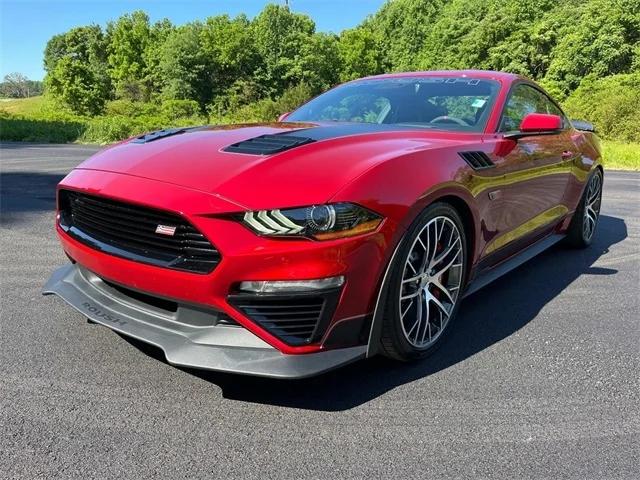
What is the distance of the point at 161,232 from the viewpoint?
2146 millimetres

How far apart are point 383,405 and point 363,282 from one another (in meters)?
0.56

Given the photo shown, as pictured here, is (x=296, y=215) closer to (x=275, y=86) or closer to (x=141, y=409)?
(x=141, y=409)

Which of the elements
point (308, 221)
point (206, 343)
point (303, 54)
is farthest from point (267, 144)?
point (303, 54)

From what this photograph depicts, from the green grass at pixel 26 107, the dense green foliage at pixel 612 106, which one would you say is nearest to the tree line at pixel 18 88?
the green grass at pixel 26 107

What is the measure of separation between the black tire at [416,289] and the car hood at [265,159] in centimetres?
35

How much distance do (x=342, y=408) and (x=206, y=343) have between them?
25.2 inches

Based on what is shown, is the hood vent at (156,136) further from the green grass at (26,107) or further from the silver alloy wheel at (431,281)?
the green grass at (26,107)

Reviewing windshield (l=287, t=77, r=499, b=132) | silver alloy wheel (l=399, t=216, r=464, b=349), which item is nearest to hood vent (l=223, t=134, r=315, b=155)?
silver alloy wheel (l=399, t=216, r=464, b=349)

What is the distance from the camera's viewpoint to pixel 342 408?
2.23 meters

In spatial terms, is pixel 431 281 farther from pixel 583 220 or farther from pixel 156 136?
pixel 583 220

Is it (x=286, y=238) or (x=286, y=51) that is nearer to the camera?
(x=286, y=238)

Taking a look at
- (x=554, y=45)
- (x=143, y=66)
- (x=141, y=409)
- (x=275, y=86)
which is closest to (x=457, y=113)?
(x=141, y=409)

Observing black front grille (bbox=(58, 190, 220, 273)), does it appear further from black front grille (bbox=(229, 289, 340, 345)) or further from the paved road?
the paved road

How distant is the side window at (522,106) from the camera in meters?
3.49
